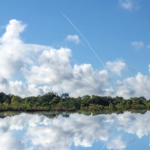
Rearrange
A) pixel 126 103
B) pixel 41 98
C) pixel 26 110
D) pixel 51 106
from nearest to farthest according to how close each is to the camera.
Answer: pixel 26 110
pixel 51 106
pixel 41 98
pixel 126 103

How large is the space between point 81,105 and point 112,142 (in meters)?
29.0

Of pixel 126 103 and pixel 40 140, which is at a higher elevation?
pixel 126 103

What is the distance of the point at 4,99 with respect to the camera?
1462 inches

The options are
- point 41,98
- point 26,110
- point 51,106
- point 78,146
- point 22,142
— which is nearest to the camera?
point 78,146

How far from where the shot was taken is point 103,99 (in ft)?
150

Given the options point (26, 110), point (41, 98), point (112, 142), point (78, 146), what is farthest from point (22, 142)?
point (41, 98)

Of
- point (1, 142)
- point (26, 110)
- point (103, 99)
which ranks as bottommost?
point (1, 142)

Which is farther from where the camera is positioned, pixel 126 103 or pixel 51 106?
pixel 126 103

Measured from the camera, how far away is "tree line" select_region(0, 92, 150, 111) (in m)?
31.8

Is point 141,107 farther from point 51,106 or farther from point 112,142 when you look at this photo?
point 112,142

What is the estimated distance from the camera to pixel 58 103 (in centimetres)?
3541

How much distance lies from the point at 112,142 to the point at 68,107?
26.3 meters

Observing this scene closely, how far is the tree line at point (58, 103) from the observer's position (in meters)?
31.8

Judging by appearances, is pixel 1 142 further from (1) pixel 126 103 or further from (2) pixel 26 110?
(1) pixel 126 103
